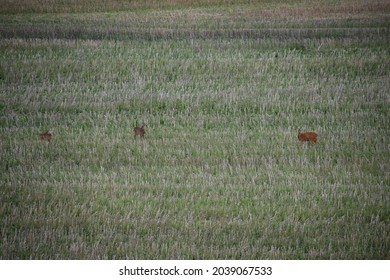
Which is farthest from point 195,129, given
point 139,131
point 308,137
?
point 308,137

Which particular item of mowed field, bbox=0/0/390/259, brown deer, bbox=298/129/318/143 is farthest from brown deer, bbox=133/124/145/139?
brown deer, bbox=298/129/318/143

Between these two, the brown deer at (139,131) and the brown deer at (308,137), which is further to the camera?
the brown deer at (139,131)

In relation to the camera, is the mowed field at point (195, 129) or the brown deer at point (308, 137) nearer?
the mowed field at point (195, 129)

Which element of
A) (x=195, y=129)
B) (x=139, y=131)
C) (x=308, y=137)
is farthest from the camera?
(x=195, y=129)

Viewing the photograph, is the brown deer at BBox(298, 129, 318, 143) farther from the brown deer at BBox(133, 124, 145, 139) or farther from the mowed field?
the brown deer at BBox(133, 124, 145, 139)

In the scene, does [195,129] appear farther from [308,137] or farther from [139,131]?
[308,137]

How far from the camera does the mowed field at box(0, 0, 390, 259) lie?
4.87 metres

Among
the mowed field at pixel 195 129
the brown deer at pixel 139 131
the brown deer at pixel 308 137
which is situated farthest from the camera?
the brown deer at pixel 139 131

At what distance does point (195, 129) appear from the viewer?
26.0 feet

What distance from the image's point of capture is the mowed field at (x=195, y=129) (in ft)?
16.0

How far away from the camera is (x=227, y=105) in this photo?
29.9 ft

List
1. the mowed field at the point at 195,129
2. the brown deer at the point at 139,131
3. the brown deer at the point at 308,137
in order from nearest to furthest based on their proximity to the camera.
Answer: the mowed field at the point at 195,129
the brown deer at the point at 308,137
the brown deer at the point at 139,131

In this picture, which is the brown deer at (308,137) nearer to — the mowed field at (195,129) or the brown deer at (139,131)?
the mowed field at (195,129)

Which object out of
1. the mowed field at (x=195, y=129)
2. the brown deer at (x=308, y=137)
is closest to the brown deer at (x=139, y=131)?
the mowed field at (x=195, y=129)
